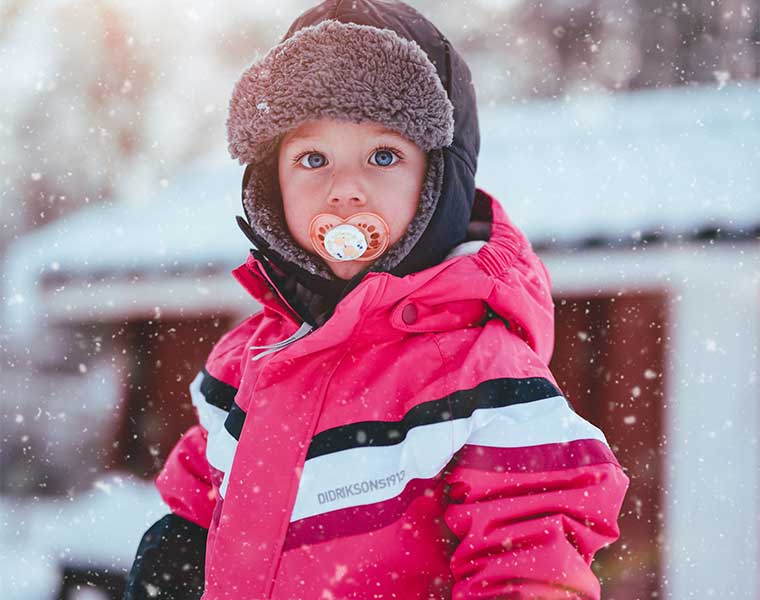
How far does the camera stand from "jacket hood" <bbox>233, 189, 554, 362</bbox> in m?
0.84

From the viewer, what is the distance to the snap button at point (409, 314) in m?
0.86

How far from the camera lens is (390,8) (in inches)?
38.4

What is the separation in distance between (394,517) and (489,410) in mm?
162

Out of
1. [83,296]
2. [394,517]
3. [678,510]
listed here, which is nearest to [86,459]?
[83,296]

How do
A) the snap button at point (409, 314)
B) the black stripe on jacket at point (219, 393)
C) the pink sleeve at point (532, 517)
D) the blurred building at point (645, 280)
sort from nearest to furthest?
the pink sleeve at point (532, 517) < the snap button at point (409, 314) < the black stripe on jacket at point (219, 393) < the blurred building at point (645, 280)

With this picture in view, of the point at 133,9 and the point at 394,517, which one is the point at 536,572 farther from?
the point at 133,9

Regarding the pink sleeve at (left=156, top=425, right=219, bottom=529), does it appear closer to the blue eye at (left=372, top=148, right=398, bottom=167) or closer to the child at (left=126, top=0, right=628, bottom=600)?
the child at (left=126, top=0, right=628, bottom=600)

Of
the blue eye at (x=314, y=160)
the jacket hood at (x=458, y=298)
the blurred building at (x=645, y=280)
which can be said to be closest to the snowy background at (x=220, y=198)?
the blurred building at (x=645, y=280)

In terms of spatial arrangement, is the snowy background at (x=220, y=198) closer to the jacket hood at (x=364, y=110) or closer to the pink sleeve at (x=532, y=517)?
the jacket hood at (x=364, y=110)

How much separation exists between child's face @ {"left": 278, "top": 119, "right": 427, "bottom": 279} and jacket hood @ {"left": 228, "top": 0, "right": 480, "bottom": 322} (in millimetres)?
18

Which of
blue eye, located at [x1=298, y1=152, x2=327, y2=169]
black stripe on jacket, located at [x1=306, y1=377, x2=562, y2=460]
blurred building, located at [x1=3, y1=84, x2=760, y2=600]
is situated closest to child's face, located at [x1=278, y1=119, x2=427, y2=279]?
blue eye, located at [x1=298, y1=152, x2=327, y2=169]

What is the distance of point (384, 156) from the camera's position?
3.01 feet

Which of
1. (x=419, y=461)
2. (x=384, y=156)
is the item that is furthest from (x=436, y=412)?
(x=384, y=156)

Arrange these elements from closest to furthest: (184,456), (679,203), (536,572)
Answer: (536,572), (184,456), (679,203)
